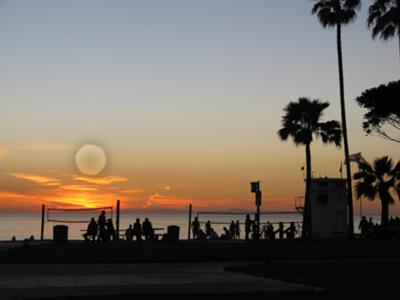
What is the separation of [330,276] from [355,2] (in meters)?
33.9

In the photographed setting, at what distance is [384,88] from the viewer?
31.0 m

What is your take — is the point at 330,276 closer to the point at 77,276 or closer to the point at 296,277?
the point at 296,277

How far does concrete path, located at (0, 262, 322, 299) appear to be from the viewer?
45.3 ft

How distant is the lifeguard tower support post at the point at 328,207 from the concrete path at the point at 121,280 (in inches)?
1011

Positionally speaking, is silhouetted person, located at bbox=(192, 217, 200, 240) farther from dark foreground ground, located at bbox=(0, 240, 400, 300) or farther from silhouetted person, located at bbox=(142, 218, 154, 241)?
dark foreground ground, located at bbox=(0, 240, 400, 300)

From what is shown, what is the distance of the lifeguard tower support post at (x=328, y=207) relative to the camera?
1789 inches

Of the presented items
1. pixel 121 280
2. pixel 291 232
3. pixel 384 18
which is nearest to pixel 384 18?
pixel 384 18

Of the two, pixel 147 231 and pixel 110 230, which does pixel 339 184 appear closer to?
pixel 147 231

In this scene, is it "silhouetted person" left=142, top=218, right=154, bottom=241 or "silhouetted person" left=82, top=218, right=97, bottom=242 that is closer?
"silhouetted person" left=82, top=218, right=97, bottom=242

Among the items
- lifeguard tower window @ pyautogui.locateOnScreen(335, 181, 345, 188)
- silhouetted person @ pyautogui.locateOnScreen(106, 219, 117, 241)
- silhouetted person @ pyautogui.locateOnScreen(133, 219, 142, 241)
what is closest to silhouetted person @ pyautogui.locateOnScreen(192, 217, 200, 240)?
silhouetted person @ pyautogui.locateOnScreen(133, 219, 142, 241)

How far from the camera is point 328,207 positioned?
45562 millimetres

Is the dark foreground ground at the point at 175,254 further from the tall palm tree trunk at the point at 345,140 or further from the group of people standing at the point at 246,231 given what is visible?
the tall palm tree trunk at the point at 345,140

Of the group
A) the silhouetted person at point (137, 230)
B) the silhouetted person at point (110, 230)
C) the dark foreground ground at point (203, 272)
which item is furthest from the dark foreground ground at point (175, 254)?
the silhouetted person at point (137, 230)

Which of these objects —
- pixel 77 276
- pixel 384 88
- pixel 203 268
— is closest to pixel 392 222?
pixel 384 88
